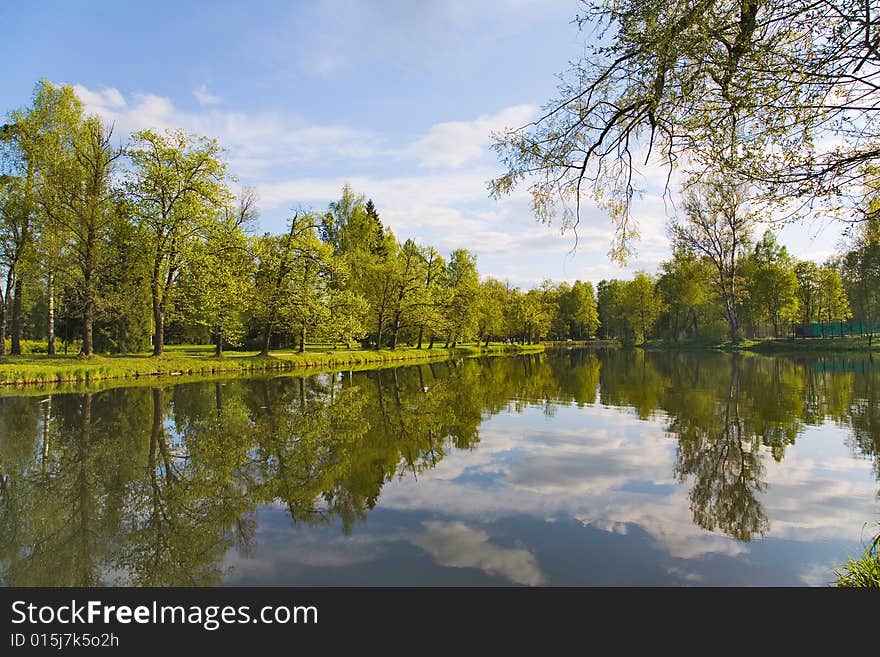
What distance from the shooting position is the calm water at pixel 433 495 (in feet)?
16.6

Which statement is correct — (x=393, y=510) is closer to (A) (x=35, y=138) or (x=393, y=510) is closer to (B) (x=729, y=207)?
(B) (x=729, y=207)

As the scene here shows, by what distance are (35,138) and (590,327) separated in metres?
88.3

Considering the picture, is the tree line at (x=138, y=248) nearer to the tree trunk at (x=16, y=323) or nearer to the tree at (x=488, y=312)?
the tree trunk at (x=16, y=323)

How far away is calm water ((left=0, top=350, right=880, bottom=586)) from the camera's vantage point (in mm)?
5066

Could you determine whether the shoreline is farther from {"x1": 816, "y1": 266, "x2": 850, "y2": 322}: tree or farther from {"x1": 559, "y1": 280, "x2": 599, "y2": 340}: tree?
{"x1": 559, "y1": 280, "x2": 599, "y2": 340}: tree

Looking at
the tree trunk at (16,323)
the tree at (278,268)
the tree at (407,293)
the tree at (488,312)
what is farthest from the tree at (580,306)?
the tree trunk at (16,323)

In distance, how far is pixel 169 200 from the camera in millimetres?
27875

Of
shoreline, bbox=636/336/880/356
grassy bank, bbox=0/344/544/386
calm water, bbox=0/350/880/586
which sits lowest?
calm water, bbox=0/350/880/586

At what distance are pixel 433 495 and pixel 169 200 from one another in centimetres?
2676

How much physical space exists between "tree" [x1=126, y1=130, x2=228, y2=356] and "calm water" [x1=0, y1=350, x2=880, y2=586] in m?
14.1

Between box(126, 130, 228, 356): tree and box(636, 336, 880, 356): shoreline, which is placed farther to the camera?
box(636, 336, 880, 356): shoreline

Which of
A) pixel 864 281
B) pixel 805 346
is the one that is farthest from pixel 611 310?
pixel 805 346

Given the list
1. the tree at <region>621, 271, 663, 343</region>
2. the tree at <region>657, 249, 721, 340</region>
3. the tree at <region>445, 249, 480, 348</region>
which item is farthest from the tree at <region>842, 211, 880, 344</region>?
the tree at <region>445, 249, 480, 348</region>
